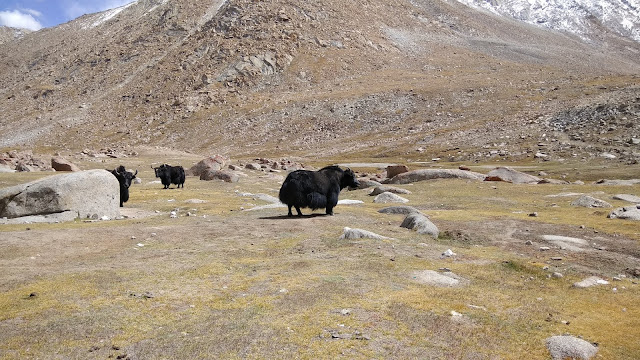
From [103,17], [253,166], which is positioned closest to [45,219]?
[253,166]

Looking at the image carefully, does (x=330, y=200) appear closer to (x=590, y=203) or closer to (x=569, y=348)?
(x=569, y=348)

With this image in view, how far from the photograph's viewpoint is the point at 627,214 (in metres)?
17.0

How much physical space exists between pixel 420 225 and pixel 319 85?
309 feet

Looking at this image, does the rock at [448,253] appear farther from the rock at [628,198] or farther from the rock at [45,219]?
the rock at [628,198]

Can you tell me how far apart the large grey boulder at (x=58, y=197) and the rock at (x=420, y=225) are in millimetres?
10997

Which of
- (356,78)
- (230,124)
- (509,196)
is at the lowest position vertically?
(509,196)

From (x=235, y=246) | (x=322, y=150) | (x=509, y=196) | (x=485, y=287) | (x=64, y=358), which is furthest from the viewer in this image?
(x=322, y=150)

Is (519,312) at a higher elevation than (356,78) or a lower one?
lower

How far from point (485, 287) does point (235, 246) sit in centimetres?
617

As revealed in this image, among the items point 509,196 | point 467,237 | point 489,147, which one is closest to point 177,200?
→ point 467,237

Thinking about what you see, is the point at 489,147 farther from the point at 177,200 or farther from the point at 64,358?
the point at 64,358

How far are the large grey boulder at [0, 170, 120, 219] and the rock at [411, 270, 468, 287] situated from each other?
42.7ft

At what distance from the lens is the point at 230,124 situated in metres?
93.2

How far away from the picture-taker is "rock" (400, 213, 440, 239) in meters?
14.0
